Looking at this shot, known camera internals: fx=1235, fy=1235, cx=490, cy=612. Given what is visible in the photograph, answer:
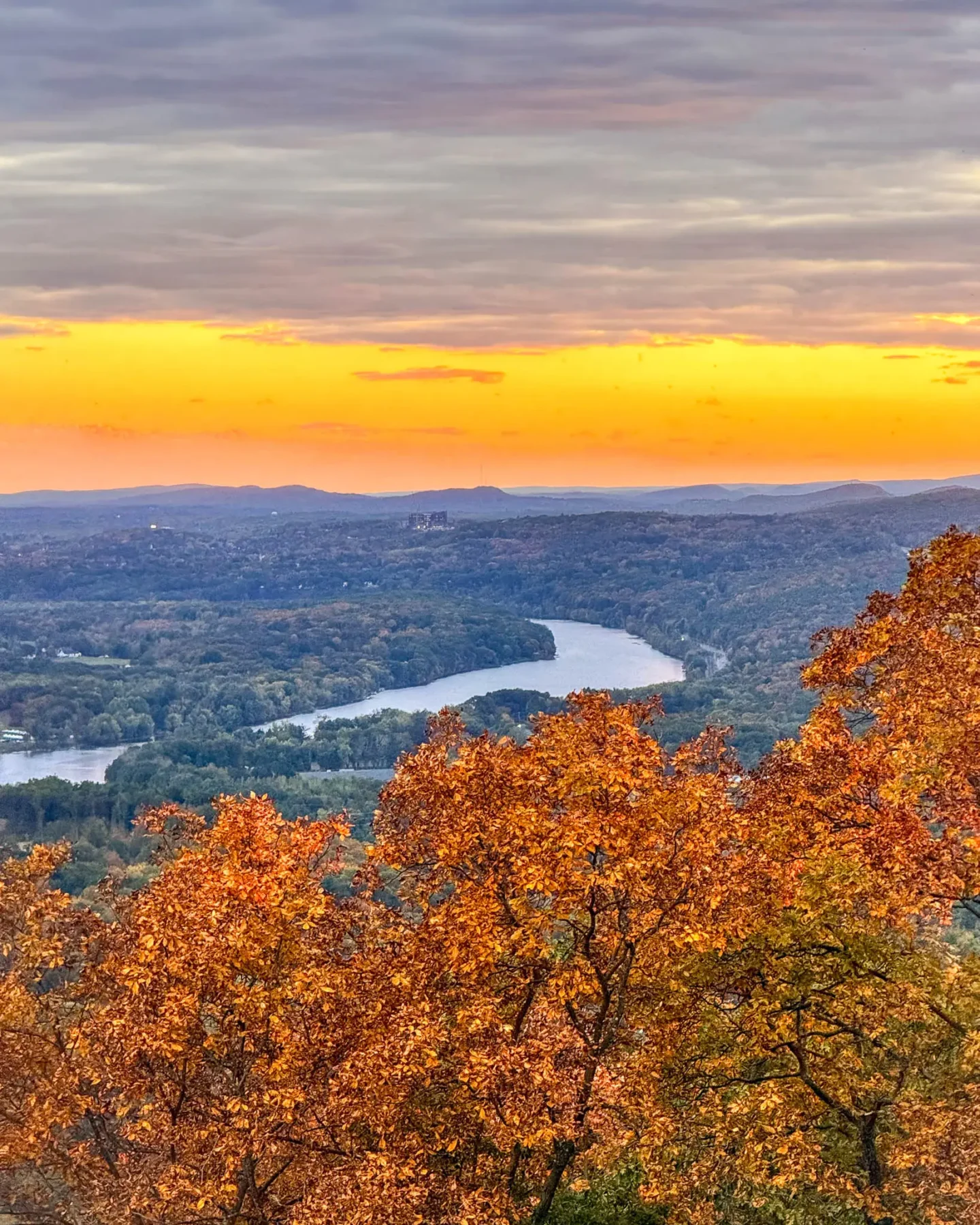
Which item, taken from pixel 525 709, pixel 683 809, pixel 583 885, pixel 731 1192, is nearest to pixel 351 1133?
pixel 583 885

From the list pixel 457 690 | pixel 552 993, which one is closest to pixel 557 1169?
pixel 552 993

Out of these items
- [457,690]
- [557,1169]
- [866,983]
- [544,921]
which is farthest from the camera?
[457,690]

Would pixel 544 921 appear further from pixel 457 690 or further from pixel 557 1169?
pixel 457 690

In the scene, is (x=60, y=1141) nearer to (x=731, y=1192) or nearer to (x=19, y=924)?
(x=19, y=924)

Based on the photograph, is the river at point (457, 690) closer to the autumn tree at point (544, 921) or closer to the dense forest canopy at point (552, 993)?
the dense forest canopy at point (552, 993)

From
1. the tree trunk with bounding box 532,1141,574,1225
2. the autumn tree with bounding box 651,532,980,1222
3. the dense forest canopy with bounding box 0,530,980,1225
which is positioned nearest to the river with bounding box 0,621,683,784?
the autumn tree with bounding box 651,532,980,1222
